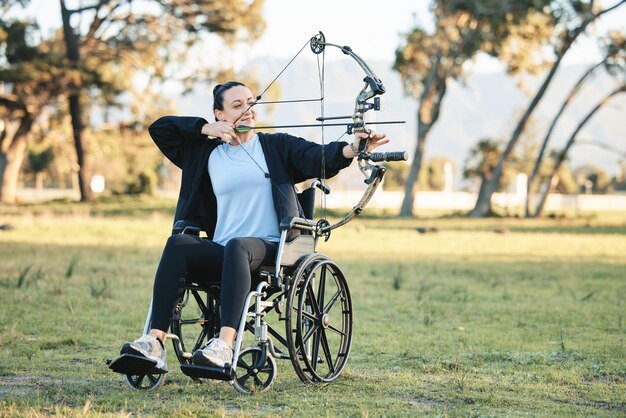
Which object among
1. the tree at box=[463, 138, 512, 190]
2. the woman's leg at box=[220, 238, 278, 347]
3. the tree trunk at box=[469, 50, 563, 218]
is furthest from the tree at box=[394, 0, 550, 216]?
the woman's leg at box=[220, 238, 278, 347]

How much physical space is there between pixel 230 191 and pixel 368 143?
76cm

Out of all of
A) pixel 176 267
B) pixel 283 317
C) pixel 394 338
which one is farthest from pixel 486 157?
pixel 176 267

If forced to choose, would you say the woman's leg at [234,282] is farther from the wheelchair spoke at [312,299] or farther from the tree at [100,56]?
the tree at [100,56]

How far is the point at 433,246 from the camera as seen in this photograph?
17.8m

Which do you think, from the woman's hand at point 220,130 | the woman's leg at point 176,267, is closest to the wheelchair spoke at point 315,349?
the woman's leg at point 176,267

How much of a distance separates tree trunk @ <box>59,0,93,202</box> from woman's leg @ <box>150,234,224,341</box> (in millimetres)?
25764

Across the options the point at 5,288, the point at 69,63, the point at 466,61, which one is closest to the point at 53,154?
the point at 69,63

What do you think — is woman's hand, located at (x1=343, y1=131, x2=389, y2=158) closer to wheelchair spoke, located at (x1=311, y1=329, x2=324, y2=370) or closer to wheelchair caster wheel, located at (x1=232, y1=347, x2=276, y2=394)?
wheelchair spoke, located at (x1=311, y1=329, x2=324, y2=370)

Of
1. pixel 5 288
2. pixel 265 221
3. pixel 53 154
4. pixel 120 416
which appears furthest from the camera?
pixel 53 154

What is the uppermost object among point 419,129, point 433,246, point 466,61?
point 466,61

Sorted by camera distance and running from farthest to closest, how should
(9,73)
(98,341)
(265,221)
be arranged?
(9,73) → (98,341) → (265,221)

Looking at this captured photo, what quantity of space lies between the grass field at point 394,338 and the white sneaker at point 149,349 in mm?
196

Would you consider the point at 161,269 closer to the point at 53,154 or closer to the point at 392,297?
the point at 392,297

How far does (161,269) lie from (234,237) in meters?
0.38
